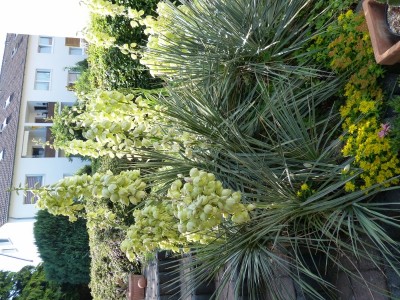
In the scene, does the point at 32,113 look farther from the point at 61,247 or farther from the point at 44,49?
the point at 61,247

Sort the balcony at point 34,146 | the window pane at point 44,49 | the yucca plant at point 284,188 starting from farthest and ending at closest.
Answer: the window pane at point 44,49 < the balcony at point 34,146 < the yucca plant at point 284,188

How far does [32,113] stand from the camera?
1383 cm

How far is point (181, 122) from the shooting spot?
2451 mm

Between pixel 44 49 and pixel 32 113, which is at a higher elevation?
pixel 44 49

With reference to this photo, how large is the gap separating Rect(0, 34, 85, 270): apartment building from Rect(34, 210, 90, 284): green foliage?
2.83 m

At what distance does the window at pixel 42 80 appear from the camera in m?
13.9

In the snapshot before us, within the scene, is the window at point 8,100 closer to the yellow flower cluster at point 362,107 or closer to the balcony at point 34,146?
the balcony at point 34,146

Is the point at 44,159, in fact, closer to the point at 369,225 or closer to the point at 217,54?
the point at 217,54

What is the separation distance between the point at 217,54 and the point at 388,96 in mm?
1005

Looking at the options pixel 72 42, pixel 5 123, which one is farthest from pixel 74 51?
pixel 5 123

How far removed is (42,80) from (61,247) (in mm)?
6815

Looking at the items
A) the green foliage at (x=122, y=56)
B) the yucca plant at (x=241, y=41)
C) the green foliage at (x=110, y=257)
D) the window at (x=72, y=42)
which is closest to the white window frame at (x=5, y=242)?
the window at (x=72, y=42)

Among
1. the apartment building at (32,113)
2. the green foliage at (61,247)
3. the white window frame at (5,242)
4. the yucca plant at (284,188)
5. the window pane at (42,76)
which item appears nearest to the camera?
the yucca plant at (284,188)

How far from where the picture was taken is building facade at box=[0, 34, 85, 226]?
12.3m
